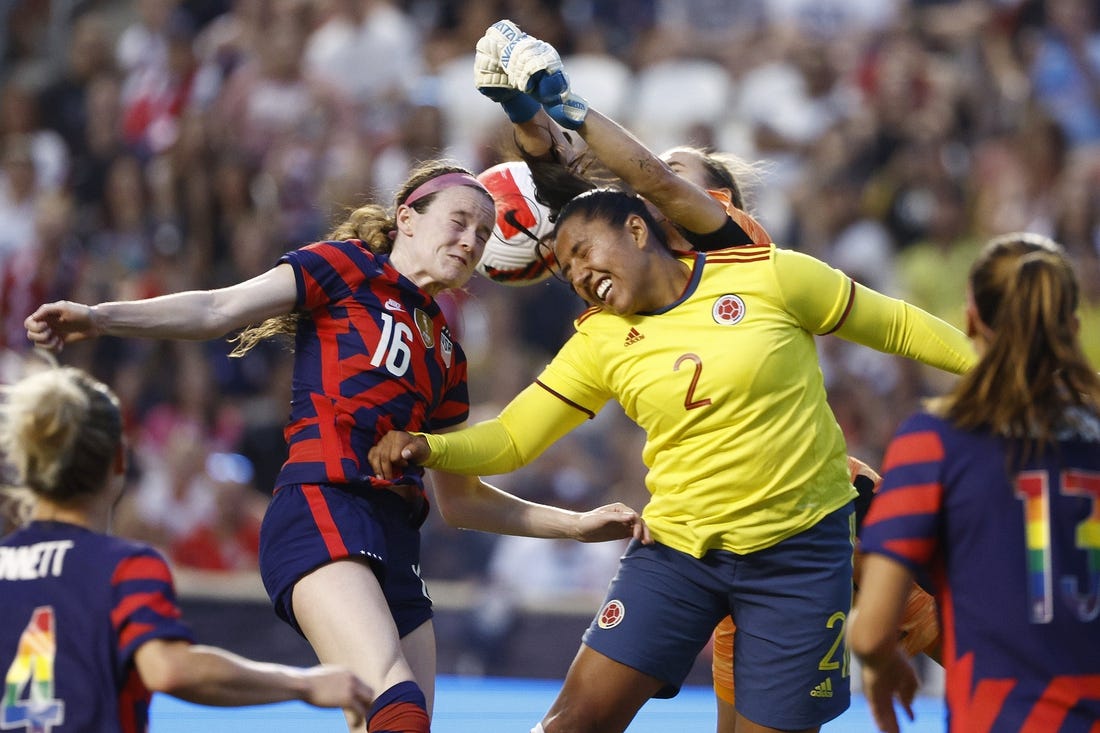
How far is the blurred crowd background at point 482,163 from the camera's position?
8.43 m

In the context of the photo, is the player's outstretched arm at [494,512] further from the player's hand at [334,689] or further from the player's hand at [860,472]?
the player's hand at [334,689]

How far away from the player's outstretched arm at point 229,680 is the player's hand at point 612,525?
115 cm

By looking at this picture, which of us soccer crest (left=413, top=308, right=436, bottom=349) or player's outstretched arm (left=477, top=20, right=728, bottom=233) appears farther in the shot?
us soccer crest (left=413, top=308, right=436, bottom=349)

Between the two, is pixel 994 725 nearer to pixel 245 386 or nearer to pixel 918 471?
pixel 918 471

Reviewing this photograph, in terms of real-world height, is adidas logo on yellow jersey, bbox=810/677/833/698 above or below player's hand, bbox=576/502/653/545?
below

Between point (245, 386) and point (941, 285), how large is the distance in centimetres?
421

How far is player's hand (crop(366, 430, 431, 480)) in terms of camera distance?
368 cm

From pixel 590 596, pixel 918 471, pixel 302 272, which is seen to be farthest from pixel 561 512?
pixel 590 596

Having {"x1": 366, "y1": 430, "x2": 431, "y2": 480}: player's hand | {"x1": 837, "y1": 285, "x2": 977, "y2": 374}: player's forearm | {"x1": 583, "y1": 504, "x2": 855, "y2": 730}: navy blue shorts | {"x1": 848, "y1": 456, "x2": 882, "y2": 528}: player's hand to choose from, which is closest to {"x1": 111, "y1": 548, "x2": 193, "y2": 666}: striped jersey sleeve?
{"x1": 366, "y1": 430, "x2": 431, "y2": 480}: player's hand

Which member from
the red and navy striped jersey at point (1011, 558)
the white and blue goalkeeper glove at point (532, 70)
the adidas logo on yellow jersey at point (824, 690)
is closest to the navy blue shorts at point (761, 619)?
the adidas logo on yellow jersey at point (824, 690)

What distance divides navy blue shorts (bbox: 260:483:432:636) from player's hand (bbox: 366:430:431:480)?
0.33 ft

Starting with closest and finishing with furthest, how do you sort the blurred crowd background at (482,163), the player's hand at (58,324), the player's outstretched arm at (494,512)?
the player's hand at (58,324) → the player's outstretched arm at (494,512) → the blurred crowd background at (482,163)

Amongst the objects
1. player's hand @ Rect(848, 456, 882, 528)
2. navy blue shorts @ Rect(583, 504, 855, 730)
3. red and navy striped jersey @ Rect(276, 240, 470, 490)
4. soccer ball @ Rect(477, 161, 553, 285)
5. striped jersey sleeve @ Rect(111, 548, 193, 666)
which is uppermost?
soccer ball @ Rect(477, 161, 553, 285)

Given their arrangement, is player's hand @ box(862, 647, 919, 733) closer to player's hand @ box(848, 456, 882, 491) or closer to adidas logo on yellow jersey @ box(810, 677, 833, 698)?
adidas logo on yellow jersey @ box(810, 677, 833, 698)
